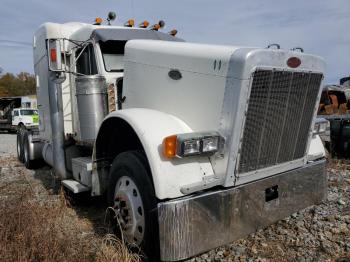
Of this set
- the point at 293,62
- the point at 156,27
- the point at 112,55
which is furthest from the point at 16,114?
the point at 293,62

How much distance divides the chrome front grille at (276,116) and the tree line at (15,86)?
211 feet

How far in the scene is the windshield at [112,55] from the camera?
4605 millimetres

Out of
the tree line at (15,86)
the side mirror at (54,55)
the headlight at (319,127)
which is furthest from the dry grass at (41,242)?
the tree line at (15,86)

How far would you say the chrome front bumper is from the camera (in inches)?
108

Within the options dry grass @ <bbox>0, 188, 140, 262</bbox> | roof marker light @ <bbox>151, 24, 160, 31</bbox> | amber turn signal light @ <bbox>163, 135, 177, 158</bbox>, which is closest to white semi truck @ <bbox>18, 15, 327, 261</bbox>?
amber turn signal light @ <bbox>163, 135, 177, 158</bbox>

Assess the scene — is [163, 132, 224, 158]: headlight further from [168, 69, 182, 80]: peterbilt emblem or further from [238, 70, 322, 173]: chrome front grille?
[168, 69, 182, 80]: peterbilt emblem

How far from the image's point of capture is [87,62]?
4805 millimetres

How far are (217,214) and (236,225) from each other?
257 mm

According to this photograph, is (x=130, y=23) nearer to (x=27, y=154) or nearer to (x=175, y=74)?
(x=175, y=74)

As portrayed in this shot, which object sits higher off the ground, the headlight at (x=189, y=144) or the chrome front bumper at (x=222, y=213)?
the headlight at (x=189, y=144)

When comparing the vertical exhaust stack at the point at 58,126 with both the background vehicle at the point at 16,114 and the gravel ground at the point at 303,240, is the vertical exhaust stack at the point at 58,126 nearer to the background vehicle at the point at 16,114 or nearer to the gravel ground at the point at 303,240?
the gravel ground at the point at 303,240

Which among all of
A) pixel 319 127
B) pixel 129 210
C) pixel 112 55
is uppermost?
pixel 112 55

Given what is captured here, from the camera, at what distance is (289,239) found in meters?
3.81

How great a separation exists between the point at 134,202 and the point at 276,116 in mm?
1507
